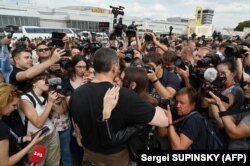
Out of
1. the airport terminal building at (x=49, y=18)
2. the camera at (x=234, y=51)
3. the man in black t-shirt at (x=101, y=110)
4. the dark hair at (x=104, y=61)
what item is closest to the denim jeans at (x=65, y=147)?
the man in black t-shirt at (x=101, y=110)

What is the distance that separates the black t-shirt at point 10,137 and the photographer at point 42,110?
517 mm

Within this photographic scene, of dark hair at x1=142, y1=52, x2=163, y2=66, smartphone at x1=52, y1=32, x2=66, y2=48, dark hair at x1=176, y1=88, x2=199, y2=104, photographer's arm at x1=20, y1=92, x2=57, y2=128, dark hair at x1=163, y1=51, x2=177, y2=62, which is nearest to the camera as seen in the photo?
dark hair at x1=176, y1=88, x2=199, y2=104

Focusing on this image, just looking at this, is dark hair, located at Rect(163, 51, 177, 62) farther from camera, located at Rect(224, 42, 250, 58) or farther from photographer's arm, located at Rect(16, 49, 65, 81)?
photographer's arm, located at Rect(16, 49, 65, 81)

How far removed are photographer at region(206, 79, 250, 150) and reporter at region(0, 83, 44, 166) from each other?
6.22 ft

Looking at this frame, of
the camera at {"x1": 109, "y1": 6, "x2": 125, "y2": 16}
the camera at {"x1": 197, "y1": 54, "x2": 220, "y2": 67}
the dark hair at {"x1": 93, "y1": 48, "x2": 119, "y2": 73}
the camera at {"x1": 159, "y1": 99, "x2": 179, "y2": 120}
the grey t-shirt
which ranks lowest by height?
the grey t-shirt

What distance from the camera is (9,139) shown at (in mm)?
2354

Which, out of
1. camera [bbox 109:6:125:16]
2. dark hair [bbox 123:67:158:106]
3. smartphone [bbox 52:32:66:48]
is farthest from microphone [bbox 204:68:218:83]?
camera [bbox 109:6:125:16]

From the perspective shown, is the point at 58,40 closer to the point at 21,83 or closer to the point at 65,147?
the point at 21,83

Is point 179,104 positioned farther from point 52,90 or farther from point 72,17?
point 72,17

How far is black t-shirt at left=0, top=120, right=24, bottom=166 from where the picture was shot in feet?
7.11

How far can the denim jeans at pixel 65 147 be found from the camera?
3.78 meters

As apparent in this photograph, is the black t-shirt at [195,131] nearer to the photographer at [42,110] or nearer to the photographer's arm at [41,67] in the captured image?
the photographer at [42,110]

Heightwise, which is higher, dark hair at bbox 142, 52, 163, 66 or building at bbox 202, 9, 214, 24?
building at bbox 202, 9, 214, 24

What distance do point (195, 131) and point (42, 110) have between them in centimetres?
188
